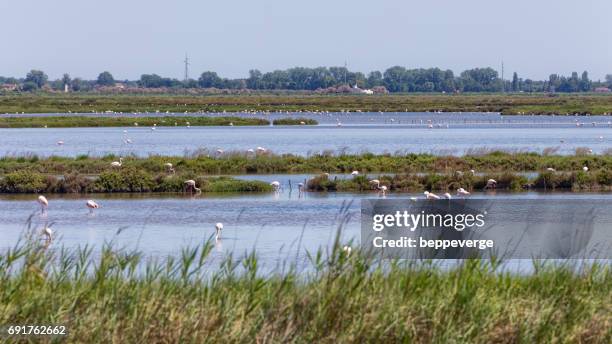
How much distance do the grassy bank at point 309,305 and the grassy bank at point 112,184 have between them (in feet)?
65.4

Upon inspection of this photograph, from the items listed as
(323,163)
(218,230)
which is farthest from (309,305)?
(323,163)

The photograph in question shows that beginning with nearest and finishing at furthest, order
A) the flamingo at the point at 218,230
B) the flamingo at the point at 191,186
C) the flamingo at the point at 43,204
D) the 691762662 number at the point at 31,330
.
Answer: the 691762662 number at the point at 31,330 → the flamingo at the point at 218,230 → the flamingo at the point at 43,204 → the flamingo at the point at 191,186

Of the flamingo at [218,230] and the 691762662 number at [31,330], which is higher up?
the 691762662 number at [31,330]

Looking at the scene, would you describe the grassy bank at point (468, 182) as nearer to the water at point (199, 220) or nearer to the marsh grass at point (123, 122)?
the water at point (199, 220)

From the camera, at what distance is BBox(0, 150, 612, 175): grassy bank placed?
36.4 m

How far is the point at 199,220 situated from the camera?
2586 centimetres

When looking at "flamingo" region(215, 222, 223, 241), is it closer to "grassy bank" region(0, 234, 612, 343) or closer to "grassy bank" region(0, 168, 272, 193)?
"grassy bank" region(0, 234, 612, 343)

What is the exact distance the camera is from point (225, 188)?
32.5 meters

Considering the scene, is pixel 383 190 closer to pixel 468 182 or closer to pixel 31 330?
pixel 468 182

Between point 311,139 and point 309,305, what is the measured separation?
48.2m

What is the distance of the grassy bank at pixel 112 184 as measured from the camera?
32.3 m

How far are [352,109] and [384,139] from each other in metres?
58.6

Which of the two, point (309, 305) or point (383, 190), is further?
point (383, 190)

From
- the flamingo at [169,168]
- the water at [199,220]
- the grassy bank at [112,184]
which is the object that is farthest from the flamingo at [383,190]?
the flamingo at [169,168]
